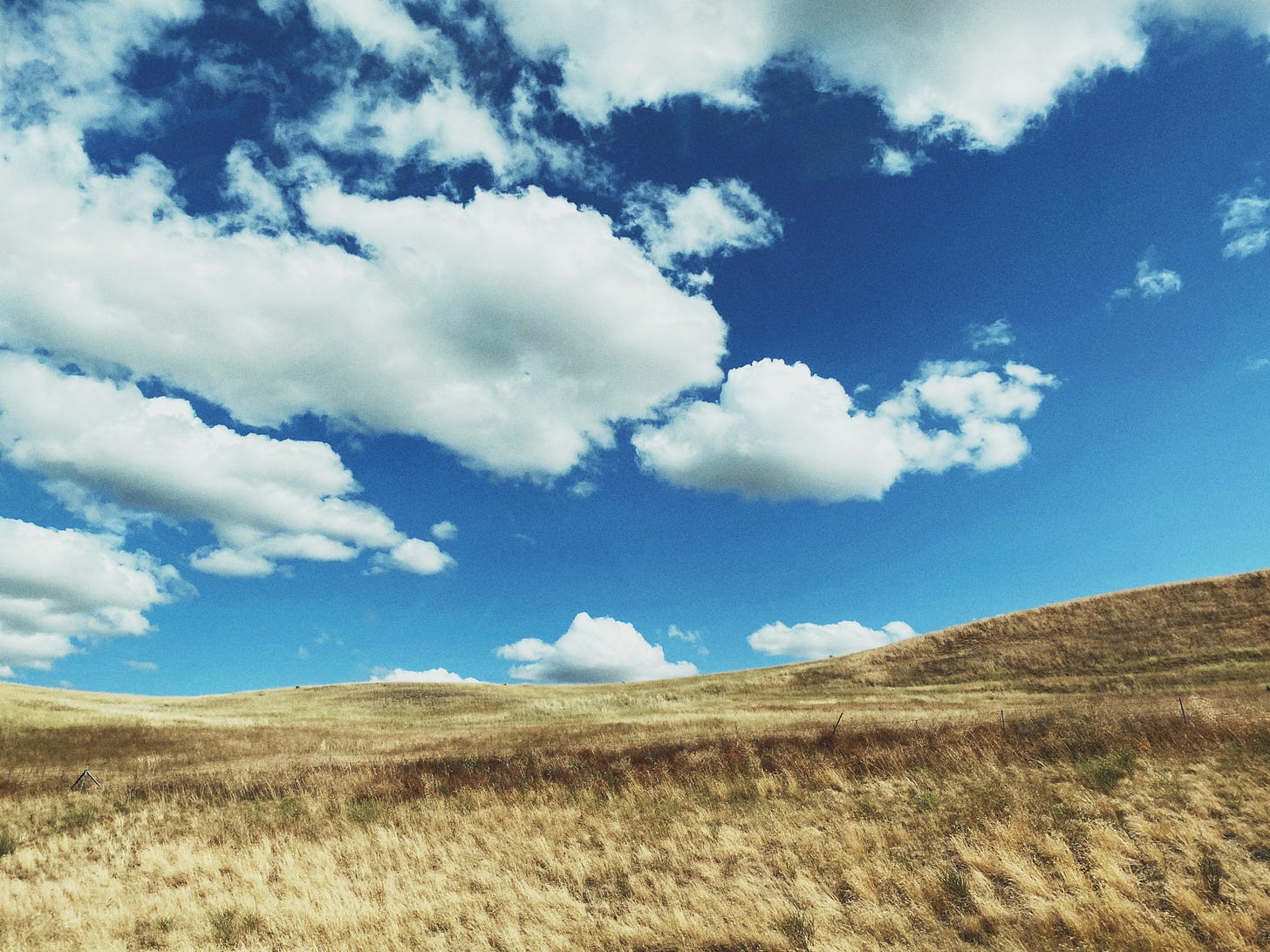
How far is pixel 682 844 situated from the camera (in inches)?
478

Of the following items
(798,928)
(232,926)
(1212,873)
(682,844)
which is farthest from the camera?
(682,844)

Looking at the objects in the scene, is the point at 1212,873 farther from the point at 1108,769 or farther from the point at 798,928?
the point at 798,928

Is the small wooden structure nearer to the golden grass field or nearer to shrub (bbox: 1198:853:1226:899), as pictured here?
the golden grass field

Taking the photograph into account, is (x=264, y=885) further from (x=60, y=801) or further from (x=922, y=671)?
(x=922, y=671)

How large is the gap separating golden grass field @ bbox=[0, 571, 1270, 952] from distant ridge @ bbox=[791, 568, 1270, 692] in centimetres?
2935

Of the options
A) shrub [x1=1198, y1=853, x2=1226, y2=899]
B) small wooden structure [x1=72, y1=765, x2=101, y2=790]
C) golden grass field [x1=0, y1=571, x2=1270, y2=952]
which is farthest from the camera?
small wooden structure [x1=72, y1=765, x2=101, y2=790]

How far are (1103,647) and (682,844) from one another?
61444mm

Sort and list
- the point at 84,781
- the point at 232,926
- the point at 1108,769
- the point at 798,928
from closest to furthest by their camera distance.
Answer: the point at 798,928, the point at 232,926, the point at 1108,769, the point at 84,781

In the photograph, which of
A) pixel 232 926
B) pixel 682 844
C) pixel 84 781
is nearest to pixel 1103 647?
pixel 682 844

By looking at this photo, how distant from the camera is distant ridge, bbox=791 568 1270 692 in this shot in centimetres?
4928

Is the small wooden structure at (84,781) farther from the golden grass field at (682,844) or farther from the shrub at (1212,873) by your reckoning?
the shrub at (1212,873)

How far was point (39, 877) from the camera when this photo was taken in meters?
12.7

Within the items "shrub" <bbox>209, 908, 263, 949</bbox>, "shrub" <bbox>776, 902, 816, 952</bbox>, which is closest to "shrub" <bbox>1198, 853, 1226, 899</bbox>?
"shrub" <bbox>776, 902, 816, 952</bbox>

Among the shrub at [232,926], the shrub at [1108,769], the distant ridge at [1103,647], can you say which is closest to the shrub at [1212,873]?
the shrub at [1108,769]
